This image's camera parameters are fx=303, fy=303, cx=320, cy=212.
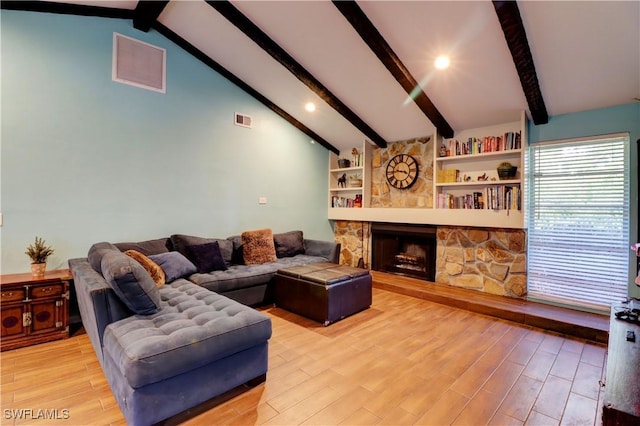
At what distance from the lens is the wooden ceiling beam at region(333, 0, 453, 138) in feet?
9.73

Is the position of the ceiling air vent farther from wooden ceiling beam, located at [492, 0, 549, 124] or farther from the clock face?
wooden ceiling beam, located at [492, 0, 549, 124]

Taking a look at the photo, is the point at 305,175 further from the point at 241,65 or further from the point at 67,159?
the point at 67,159

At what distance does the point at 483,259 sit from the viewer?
166 inches

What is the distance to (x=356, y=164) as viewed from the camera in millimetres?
5668

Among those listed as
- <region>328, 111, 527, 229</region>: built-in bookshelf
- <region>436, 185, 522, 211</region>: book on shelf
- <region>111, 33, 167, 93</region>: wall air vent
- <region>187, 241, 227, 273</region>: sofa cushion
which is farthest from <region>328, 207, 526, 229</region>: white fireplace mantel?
<region>111, 33, 167, 93</region>: wall air vent

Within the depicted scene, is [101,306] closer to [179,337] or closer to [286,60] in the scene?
[179,337]

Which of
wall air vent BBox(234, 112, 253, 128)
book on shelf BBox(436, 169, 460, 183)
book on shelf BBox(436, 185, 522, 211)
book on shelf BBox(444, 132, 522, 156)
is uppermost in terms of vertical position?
wall air vent BBox(234, 112, 253, 128)

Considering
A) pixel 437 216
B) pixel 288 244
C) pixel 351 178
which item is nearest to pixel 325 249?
pixel 288 244

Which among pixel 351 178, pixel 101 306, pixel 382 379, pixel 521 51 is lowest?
pixel 382 379

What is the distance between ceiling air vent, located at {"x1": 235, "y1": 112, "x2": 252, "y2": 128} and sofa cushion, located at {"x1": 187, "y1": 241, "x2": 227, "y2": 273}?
1945 mm

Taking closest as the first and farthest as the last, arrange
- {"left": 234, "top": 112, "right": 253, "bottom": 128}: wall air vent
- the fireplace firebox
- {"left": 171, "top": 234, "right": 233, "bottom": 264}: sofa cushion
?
{"left": 171, "top": 234, "right": 233, "bottom": 264}: sofa cushion, {"left": 234, "top": 112, "right": 253, "bottom": 128}: wall air vent, the fireplace firebox

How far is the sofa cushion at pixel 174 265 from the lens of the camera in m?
3.23

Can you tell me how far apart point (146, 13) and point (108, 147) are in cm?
156

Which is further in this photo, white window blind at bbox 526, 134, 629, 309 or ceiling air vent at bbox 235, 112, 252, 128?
ceiling air vent at bbox 235, 112, 252, 128
